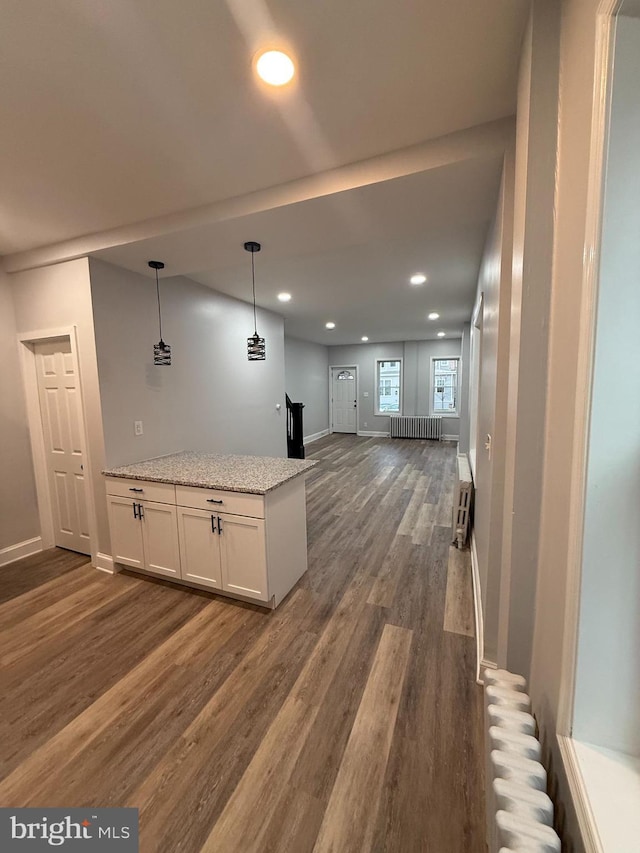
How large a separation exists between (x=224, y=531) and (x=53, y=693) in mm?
1128

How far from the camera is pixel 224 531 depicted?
233 centimetres

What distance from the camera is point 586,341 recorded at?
73cm

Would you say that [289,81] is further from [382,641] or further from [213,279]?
[382,641]

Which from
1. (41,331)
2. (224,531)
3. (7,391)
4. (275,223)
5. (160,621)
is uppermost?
(275,223)

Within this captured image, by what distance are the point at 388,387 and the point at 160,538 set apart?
25.7 ft

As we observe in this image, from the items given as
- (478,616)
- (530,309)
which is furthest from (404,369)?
(530,309)

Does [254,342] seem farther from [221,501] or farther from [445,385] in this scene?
[445,385]

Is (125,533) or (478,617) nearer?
(478,617)

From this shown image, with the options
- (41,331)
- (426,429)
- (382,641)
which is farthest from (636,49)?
(426,429)

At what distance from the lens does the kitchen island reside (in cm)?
225

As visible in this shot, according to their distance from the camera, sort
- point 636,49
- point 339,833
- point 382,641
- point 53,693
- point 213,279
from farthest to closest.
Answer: point 213,279, point 382,641, point 53,693, point 339,833, point 636,49

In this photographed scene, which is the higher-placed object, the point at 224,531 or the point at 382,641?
the point at 224,531

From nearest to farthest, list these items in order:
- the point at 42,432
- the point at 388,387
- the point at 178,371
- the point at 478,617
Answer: the point at 478,617 → the point at 42,432 → the point at 178,371 → the point at 388,387

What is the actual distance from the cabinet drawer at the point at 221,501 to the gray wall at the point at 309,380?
5505mm
